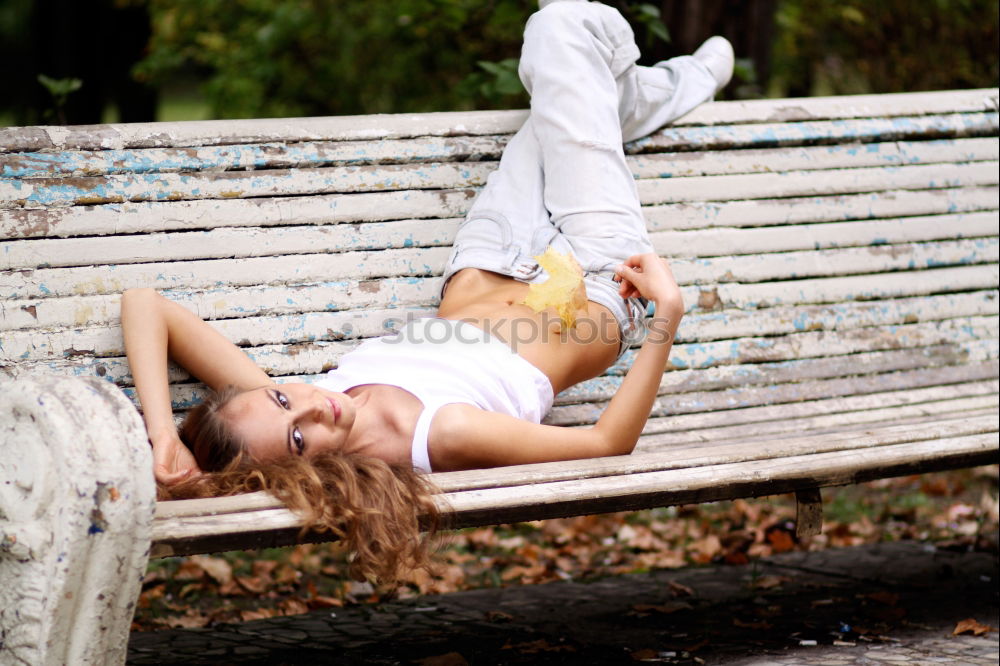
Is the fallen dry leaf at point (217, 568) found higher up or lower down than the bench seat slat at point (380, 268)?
lower down

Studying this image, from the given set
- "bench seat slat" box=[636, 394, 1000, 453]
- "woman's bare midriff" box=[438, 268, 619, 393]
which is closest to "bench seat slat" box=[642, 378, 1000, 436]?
"bench seat slat" box=[636, 394, 1000, 453]

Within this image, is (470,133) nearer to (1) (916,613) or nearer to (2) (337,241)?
(2) (337,241)

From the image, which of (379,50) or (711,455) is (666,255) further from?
(379,50)

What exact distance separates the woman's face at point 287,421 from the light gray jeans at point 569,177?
787mm

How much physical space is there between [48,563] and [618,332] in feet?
5.74

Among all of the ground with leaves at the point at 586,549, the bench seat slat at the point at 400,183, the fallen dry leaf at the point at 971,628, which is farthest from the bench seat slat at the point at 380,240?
the fallen dry leaf at the point at 971,628

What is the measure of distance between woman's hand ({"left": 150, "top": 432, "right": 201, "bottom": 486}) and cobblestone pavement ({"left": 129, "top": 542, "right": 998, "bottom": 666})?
2.64 feet

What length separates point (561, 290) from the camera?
313 centimetres

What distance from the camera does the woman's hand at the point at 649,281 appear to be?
288 centimetres

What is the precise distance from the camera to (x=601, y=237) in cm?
327

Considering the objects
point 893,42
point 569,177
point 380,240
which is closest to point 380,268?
point 380,240

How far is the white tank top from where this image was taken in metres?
2.89

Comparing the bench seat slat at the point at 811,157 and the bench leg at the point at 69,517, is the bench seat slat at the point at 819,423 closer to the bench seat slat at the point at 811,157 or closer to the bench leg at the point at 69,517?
the bench seat slat at the point at 811,157

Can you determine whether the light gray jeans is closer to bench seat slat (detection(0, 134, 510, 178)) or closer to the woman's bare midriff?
the woman's bare midriff
